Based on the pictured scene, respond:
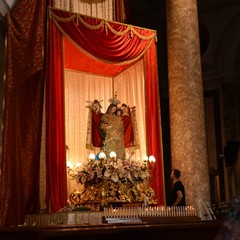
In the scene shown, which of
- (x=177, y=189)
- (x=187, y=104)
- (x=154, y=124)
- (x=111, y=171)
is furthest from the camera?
(x=154, y=124)

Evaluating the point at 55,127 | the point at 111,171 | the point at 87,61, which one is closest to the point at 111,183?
the point at 111,171

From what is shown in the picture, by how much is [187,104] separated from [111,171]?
164 centimetres

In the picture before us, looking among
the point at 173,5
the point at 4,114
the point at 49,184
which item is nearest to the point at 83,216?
the point at 49,184

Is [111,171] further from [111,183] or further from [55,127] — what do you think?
[55,127]

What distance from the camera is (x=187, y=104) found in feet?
26.3

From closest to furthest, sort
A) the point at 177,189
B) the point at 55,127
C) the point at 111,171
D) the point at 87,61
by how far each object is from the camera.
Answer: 1. the point at 177,189
2. the point at 55,127
3. the point at 111,171
4. the point at 87,61

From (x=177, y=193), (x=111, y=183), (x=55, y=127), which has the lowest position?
(x=177, y=193)

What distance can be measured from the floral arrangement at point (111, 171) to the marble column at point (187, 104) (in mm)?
638

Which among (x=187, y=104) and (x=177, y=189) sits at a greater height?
(x=187, y=104)

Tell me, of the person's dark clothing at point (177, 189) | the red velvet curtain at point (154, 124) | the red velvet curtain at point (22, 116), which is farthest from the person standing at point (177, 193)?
the red velvet curtain at point (22, 116)

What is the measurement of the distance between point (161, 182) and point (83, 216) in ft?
6.58

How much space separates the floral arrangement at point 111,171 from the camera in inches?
297

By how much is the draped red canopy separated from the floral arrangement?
483 mm

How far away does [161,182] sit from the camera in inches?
327
